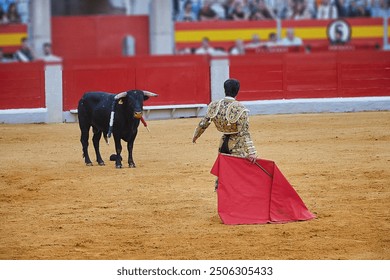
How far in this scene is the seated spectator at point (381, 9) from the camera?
18547 mm


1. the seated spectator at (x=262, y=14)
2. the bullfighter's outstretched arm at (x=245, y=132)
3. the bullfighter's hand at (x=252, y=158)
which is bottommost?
the bullfighter's hand at (x=252, y=158)

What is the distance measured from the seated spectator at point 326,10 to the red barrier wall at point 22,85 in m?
6.83

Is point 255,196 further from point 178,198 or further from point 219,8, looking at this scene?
point 219,8

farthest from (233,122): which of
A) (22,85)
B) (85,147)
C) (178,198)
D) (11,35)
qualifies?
(11,35)

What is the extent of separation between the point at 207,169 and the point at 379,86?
511 centimetres

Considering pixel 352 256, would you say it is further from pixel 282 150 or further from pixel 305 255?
pixel 282 150

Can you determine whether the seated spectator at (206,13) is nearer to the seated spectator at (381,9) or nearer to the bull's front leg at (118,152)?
the seated spectator at (381,9)

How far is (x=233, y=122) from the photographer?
6418 millimetres

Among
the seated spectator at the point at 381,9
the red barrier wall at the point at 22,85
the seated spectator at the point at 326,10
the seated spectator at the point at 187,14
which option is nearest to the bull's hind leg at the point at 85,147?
the red barrier wall at the point at 22,85

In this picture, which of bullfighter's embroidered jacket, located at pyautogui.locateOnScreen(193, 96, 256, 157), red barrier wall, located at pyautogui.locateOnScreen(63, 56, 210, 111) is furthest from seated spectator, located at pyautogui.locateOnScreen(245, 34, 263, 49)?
bullfighter's embroidered jacket, located at pyautogui.locateOnScreen(193, 96, 256, 157)

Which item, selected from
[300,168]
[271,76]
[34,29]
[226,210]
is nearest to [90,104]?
[300,168]

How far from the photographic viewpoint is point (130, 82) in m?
13.2

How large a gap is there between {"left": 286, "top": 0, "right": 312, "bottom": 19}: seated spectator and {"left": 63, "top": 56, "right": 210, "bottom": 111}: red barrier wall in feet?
17.0
